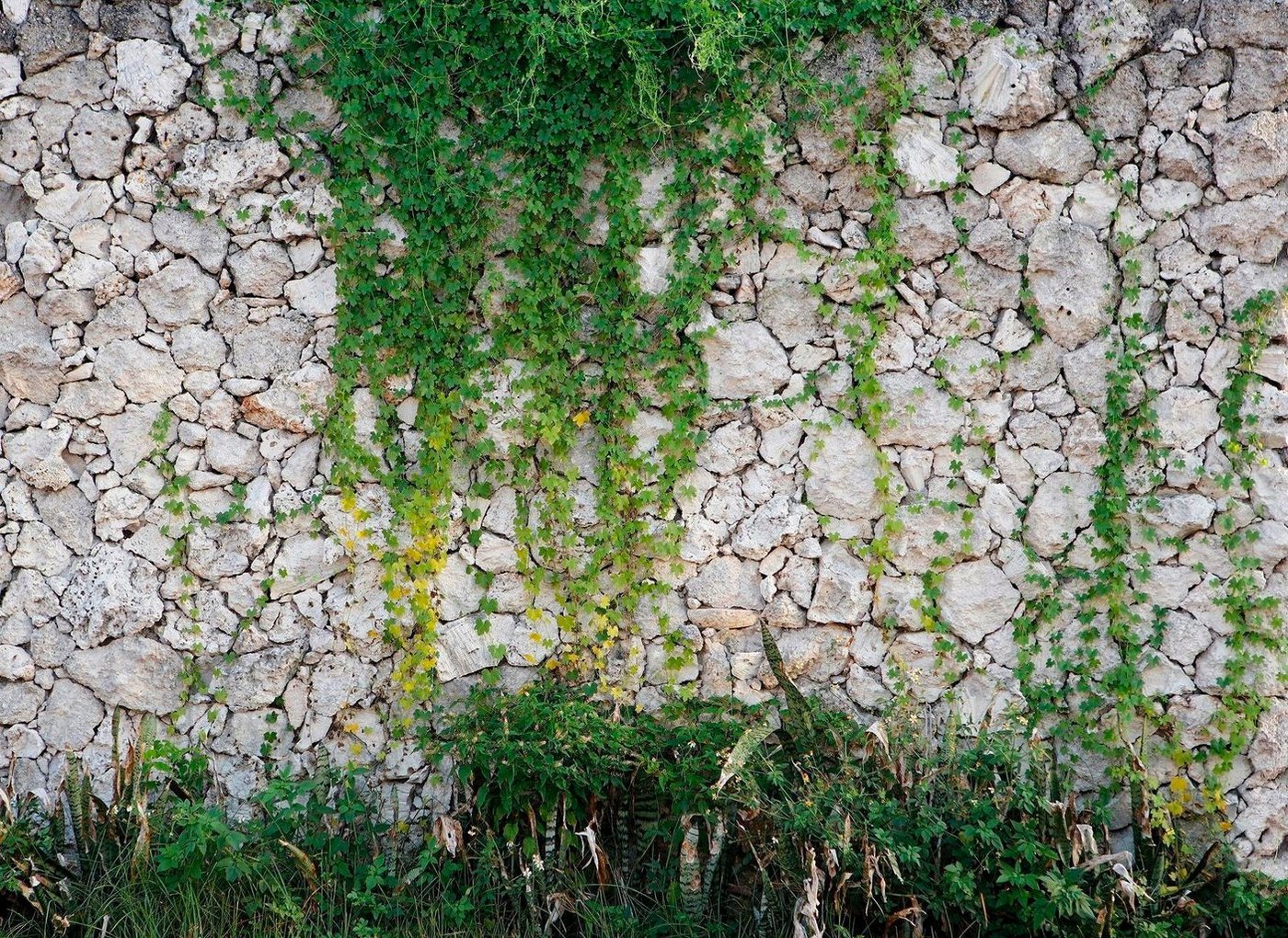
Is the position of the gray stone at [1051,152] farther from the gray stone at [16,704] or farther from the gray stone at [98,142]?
the gray stone at [16,704]

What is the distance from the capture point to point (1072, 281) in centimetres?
456

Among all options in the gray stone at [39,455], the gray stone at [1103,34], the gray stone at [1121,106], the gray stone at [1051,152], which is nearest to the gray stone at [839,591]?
the gray stone at [1051,152]

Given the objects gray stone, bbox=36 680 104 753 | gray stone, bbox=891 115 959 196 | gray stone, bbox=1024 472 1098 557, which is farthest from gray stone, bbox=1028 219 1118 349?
gray stone, bbox=36 680 104 753

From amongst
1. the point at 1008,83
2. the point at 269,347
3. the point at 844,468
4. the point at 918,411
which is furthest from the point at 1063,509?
the point at 269,347

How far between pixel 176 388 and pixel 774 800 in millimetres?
3038

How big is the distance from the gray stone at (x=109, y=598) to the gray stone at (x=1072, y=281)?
4.04m

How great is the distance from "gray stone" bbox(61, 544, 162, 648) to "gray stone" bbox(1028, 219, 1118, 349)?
4044 mm

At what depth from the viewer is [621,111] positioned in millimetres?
4543

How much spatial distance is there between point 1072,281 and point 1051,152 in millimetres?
563


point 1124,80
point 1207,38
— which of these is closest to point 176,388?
point 1124,80

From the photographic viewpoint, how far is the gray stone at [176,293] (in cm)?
457

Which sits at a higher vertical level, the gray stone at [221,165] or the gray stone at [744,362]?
the gray stone at [221,165]

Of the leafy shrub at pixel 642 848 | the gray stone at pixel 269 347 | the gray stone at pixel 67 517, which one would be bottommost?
the leafy shrub at pixel 642 848

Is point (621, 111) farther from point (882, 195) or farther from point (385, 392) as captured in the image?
point (385, 392)
